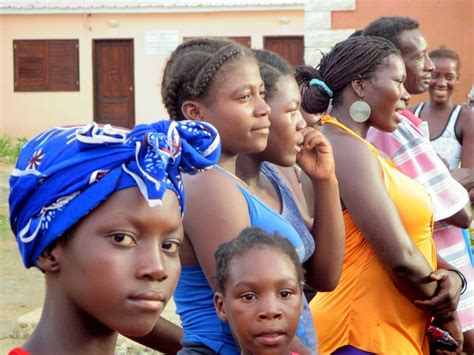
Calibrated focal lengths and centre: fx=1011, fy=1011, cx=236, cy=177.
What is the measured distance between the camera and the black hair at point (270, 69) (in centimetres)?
345

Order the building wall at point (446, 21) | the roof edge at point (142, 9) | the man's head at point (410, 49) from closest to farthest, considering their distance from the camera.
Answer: the man's head at point (410, 49), the building wall at point (446, 21), the roof edge at point (142, 9)

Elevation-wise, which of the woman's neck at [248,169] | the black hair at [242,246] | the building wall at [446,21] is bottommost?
the black hair at [242,246]

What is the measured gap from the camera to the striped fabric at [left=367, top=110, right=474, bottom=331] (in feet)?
14.4

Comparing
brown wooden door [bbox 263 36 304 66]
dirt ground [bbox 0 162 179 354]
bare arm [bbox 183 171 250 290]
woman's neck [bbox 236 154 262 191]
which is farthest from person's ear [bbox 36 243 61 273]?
brown wooden door [bbox 263 36 304 66]

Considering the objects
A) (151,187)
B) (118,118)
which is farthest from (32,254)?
(118,118)

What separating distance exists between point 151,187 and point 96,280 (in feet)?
0.76

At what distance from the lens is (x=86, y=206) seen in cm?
217

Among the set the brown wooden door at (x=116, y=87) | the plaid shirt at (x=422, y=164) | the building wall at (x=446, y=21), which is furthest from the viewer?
the brown wooden door at (x=116, y=87)

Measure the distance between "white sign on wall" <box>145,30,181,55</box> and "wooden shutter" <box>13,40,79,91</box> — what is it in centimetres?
214

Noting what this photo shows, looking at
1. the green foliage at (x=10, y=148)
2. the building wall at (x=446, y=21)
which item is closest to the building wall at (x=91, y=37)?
the green foliage at (x=10, y=148)

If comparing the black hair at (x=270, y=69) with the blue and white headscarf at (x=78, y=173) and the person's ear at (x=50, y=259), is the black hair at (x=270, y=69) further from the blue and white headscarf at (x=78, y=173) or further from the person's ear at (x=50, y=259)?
the person's ear at (x=50, y=259)

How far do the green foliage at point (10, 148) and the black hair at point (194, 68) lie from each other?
62.7 ft

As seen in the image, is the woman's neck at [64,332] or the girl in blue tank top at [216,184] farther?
the girl in blue tank top at [216,184]

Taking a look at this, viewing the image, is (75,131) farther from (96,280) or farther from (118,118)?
(118,118)
